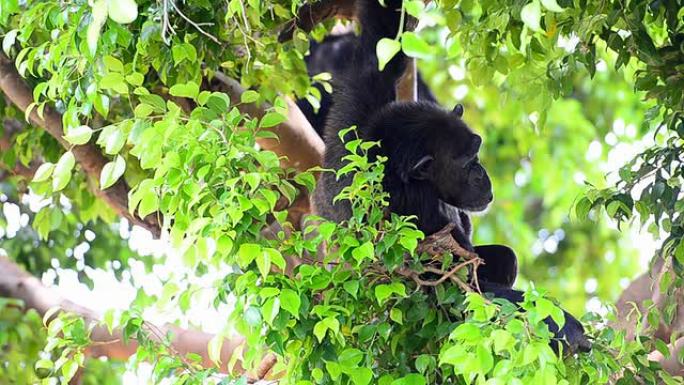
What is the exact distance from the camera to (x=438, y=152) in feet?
13.0

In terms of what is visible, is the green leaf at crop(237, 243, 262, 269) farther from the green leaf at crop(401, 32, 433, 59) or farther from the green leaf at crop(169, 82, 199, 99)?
the green leaf at crop(401, 32, 433, 59)

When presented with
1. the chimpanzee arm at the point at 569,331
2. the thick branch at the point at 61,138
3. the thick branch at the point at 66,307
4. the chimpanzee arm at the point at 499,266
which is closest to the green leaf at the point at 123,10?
the chimpanzee arm at the point at 569,331

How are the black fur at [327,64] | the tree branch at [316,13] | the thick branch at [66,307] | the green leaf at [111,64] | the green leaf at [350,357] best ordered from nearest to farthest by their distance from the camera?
the green leaf at [350,357]
the green leaf at [111,64]
the tree branch at [316,13]
the thick branch at [66,307]
the black fur at [327,64]

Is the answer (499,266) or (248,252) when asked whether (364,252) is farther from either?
(499,266)

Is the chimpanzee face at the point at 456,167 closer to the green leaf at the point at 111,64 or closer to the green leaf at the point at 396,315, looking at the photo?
the green leaf at the point at 396,315

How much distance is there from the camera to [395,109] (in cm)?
392

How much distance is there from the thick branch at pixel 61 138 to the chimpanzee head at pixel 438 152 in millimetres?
1033

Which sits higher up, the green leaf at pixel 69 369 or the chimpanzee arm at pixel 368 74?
the chimpanzee arm at pixel 368 74

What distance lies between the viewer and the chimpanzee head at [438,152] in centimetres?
387

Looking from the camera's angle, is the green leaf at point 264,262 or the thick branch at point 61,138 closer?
the green leaf at point 264,262

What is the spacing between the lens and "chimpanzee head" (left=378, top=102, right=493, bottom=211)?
12.7 ft

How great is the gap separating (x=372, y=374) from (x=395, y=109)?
1.39 metres

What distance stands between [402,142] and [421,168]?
12cm

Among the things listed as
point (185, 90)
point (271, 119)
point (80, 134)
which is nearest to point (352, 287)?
point (271, 119)
